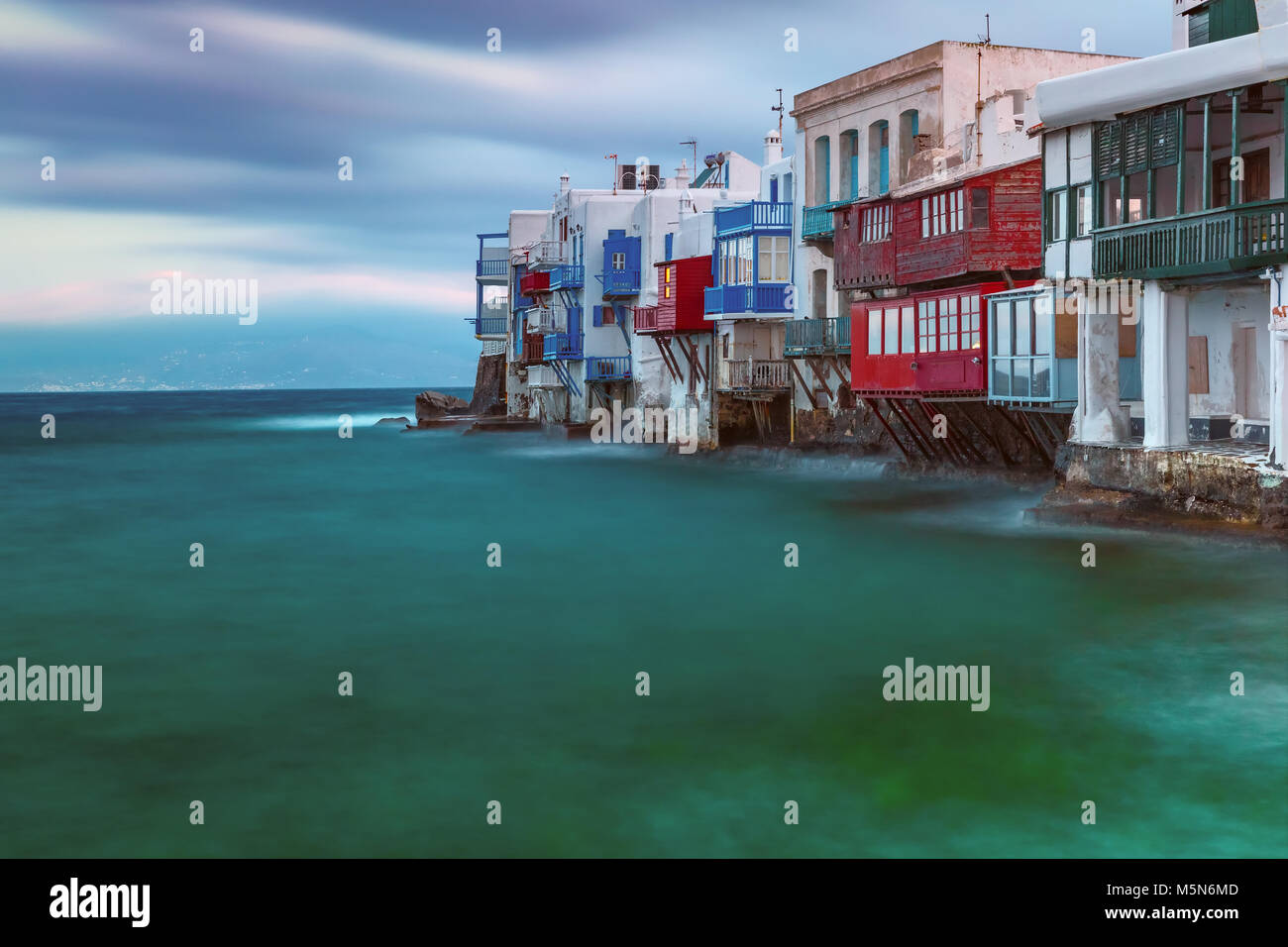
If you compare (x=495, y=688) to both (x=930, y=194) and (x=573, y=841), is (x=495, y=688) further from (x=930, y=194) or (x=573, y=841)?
(x=930, y=194)

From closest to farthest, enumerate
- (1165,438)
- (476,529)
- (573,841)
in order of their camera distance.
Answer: (573,841) → (1165,438) → (476,529)

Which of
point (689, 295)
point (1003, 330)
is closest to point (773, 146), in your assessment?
point (689, 295)

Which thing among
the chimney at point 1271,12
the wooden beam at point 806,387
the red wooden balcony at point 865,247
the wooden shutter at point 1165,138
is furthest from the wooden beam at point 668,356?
the wooden shutter at point 1165,138

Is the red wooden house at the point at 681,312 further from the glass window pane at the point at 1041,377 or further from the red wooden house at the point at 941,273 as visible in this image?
the glass window pane at the point at 1041,377

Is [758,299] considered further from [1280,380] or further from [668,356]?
[1280,380]

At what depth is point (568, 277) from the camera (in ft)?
209

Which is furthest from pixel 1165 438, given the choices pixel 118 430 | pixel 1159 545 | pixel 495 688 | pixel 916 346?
pixel 118 430

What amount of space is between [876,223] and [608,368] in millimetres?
25649

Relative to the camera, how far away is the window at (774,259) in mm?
46875

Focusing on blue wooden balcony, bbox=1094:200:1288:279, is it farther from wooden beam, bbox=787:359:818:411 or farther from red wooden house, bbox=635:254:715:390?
red wooden house, bbox=635:254:715:390

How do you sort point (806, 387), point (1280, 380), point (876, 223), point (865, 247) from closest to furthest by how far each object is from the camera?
point (1280, 380)
point (876, 223)
point (865, 247)
point (806, 387)

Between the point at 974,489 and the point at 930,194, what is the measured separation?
23.7 feet

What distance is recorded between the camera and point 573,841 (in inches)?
451

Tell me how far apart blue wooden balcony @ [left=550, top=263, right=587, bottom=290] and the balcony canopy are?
118ft
